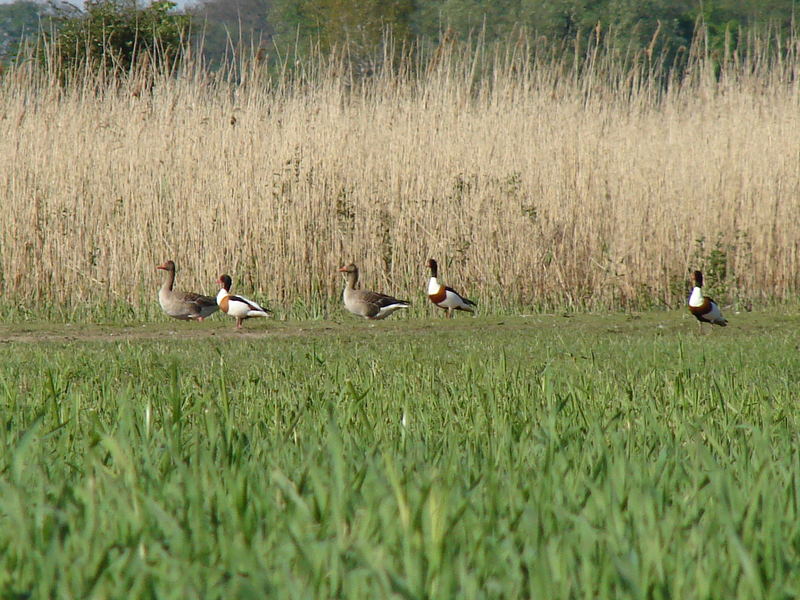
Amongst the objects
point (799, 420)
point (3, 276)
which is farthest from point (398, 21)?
point (799, 420)

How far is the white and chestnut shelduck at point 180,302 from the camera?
10.8m

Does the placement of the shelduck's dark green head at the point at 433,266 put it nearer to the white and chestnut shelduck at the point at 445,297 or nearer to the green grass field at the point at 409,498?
the white and chestnut shelduck at the point at 445,297

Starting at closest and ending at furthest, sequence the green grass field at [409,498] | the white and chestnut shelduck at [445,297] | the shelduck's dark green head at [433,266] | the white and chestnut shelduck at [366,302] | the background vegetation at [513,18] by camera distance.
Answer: the green grass field at [409,498]
the white and chestnut shelduck at [366,302]
the white and chestnut shelduck at [445,297]
the shelduck's dark green head at [433,266]
the background vegetation at [513,18]

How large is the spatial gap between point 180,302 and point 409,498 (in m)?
8.74

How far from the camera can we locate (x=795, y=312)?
36.1ft

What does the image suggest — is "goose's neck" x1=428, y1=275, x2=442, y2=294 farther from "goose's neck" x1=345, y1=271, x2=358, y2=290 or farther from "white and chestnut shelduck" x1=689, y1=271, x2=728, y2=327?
"white and chestnut shelduck" x1=689, y1=271, x2=728, y2=327

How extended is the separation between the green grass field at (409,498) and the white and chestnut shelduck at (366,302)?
5795 millimetres

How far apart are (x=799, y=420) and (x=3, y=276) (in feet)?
33.1

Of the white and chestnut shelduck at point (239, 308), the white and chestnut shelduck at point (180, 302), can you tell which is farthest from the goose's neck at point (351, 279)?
the white and chestnut shelduck at point (180, 302)

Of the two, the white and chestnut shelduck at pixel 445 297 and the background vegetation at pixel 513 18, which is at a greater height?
the background vegetation at pixel 513 18

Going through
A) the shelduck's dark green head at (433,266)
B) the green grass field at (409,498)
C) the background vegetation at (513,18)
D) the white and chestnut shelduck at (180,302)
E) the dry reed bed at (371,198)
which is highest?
the background vegetation at (513,18)

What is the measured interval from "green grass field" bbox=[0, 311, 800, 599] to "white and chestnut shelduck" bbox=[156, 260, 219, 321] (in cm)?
589

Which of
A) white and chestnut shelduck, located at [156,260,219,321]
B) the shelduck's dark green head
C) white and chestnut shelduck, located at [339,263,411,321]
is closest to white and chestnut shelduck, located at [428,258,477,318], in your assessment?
the shelduck's dark green head

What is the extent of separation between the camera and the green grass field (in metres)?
1.90
